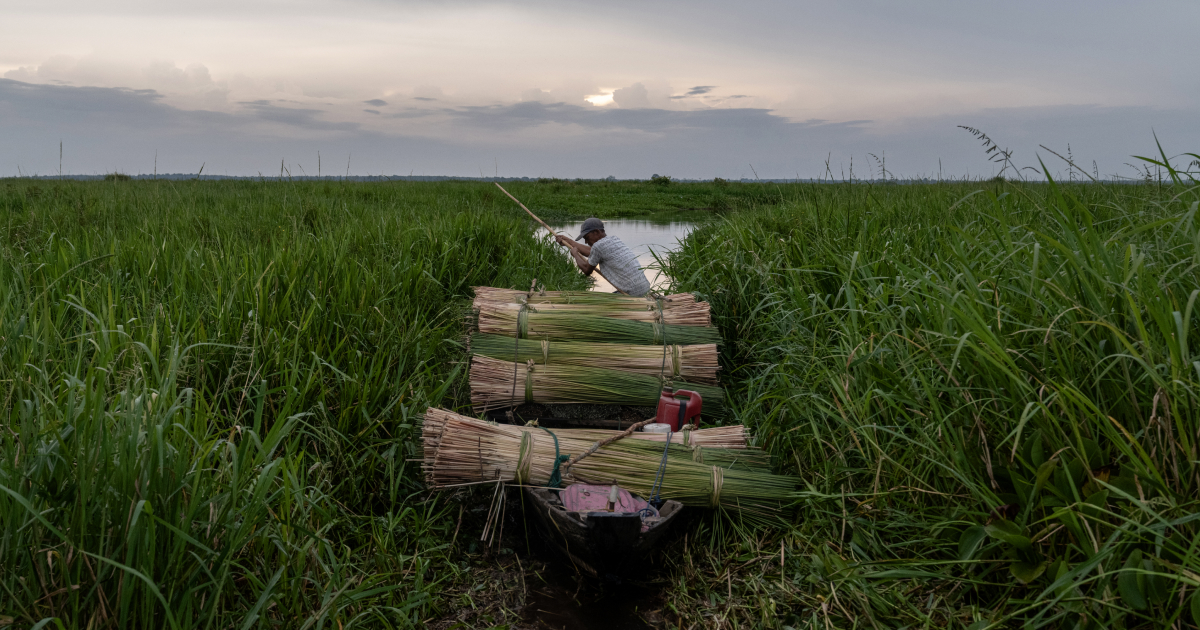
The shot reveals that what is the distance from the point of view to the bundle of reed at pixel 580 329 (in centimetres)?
434

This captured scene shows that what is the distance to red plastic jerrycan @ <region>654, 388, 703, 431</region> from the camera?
359 centimetres

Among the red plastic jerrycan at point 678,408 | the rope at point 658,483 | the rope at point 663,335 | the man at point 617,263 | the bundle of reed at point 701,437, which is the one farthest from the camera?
the man at point 617,263

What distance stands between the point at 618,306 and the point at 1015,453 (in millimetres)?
3064

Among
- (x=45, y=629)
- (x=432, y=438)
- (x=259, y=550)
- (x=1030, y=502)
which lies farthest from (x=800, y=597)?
(x=45, y=629)

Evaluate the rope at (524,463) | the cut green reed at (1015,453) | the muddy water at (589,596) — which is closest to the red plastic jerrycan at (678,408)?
the cut green reed at (1015,453)

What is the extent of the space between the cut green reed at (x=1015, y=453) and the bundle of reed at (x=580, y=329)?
122 centimetres

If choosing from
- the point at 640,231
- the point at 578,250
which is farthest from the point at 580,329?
the point at 640,231

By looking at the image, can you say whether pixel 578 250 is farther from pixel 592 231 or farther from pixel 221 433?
pixel 221 433

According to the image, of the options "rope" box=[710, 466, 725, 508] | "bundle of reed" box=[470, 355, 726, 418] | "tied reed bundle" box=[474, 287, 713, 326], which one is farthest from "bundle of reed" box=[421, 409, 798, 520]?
"tied reed bundle" box=[474, 287, 713, 326]

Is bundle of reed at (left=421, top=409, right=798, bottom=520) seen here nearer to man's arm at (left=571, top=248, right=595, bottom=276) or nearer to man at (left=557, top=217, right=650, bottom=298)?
man at (left=557, top=217, right=650, bottom=298)

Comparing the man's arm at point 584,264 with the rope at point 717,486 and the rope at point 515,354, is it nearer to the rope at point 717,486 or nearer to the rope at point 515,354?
the rope at point 515,354

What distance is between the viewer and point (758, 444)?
3.37 m

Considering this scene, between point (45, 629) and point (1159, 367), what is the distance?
283 centimetres

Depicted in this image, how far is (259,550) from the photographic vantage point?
2047 mm
